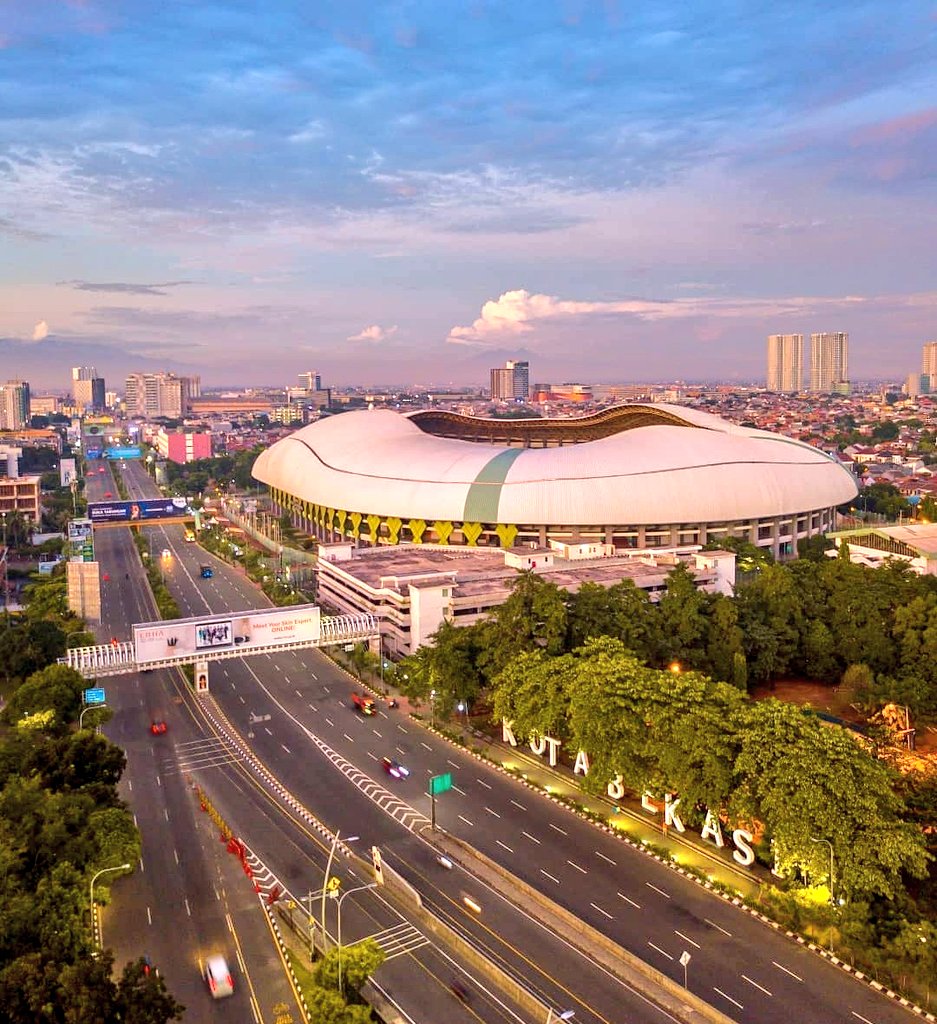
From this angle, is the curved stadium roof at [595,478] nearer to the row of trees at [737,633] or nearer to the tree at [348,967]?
the row of trees at [737,633]

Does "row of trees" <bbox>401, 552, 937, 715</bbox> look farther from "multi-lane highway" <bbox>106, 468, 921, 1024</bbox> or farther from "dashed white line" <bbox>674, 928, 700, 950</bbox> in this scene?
"dashed white line" <bbox>674, 928, 700, 950</bbox>

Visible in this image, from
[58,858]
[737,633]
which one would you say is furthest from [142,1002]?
[737,633]

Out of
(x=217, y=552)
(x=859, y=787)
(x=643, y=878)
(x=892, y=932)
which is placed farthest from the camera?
(x=217, y=552)

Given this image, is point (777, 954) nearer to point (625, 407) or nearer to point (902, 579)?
point (902, 579)

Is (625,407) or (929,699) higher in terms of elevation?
(625,407)

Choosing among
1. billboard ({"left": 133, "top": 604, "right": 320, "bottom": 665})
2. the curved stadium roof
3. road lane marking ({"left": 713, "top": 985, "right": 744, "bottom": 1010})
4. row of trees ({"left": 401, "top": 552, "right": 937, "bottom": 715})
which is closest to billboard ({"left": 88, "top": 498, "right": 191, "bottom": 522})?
the curved stadium roof

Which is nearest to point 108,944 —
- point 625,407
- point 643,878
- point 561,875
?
point 561,875
